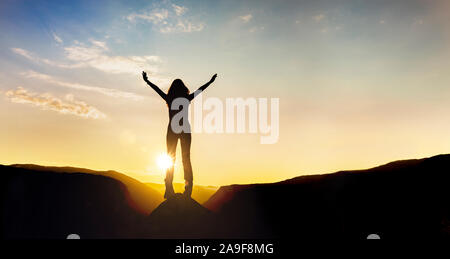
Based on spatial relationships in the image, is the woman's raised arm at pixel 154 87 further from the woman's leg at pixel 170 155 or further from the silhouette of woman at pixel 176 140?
the woman's leg at pixel 170 155

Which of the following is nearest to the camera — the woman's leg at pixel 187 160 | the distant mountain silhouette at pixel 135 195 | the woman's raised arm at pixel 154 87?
the woman's raised arm at pixel 154 87

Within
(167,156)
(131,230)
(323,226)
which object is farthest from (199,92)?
(323,226)

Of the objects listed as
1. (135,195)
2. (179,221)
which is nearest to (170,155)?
(179,221)

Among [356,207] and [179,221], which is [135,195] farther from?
[356,207]

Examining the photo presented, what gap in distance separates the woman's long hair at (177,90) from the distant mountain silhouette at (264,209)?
3816mm

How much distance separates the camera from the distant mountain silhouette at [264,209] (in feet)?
31.3

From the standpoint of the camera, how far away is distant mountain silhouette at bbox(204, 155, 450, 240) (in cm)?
919

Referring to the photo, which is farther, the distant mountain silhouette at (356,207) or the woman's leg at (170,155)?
the woman's leg at (170,155)

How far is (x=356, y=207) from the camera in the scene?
1050cm

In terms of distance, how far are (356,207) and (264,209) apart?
11.6 ft

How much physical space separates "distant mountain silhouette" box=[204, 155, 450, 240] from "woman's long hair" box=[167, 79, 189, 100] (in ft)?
16.5

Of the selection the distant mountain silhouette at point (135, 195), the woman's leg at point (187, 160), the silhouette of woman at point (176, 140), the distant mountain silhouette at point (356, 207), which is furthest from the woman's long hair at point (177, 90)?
the distant mountain silhouette at point (135, 195)

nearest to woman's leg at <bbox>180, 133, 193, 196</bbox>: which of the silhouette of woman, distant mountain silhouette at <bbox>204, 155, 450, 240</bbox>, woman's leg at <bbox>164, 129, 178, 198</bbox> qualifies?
the silhouette of woman
